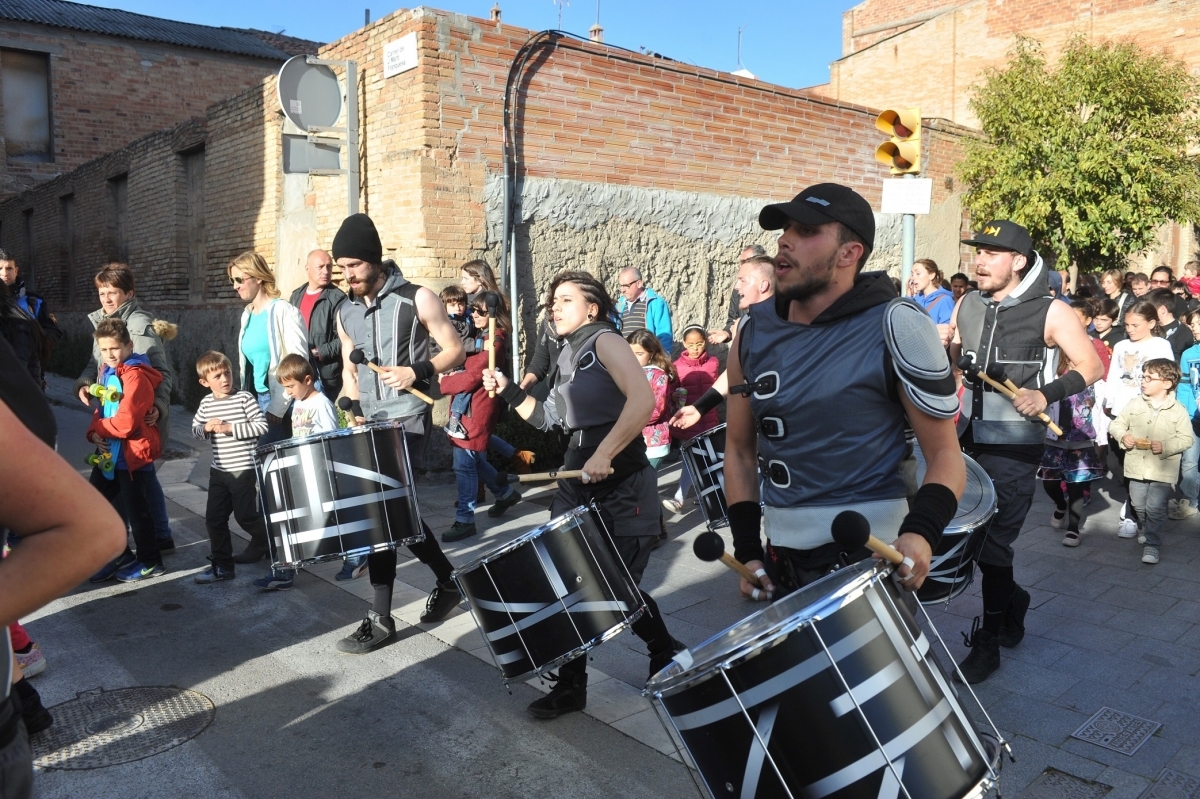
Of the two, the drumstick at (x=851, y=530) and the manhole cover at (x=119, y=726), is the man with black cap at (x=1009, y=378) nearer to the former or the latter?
the drumstick at (x=851, y=530)

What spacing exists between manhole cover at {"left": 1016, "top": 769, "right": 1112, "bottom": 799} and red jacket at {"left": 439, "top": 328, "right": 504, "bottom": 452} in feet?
15.4

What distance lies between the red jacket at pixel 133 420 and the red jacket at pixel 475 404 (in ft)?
6.93

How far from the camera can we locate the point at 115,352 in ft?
19.5

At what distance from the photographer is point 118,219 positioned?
1742cm

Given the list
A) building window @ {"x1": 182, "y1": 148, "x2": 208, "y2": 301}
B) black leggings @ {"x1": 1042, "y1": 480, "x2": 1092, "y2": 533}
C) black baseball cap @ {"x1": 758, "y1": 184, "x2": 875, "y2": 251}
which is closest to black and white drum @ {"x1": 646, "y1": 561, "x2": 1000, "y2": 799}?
black baseball cap @ {"x1": 758, "y1": 184, "x2": 875, "y2": 251}

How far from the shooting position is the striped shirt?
5.94 metres

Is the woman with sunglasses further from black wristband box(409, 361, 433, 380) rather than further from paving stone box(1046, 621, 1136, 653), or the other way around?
paving stone box(1046, 621, 1136, 653)

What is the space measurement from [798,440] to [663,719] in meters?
0.85

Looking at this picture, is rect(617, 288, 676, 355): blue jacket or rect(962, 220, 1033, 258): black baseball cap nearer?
rect(962, 220, 1033, 258): black baseball cap

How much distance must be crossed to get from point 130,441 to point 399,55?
4.81m

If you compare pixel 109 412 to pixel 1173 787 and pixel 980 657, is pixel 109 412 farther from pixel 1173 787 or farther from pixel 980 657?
pixel 1173 787

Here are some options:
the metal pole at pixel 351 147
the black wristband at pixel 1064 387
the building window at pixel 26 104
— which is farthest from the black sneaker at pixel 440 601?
the building window at pixel 26 104

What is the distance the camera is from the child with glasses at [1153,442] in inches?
246

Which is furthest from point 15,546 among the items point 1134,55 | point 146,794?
point 1134,55
